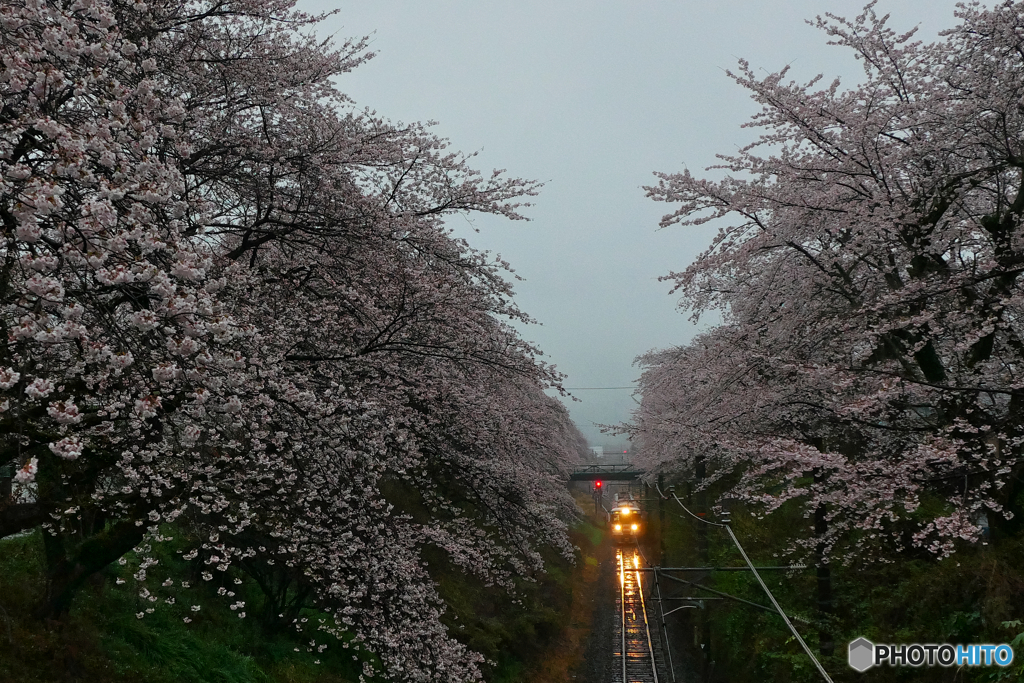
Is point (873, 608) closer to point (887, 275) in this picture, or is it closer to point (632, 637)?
point (887, 275)

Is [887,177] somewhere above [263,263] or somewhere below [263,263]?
above

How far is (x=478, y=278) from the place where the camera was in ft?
33.0

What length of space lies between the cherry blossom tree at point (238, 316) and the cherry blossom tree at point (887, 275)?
4279 mm

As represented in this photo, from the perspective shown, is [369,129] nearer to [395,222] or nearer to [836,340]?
[395,222]

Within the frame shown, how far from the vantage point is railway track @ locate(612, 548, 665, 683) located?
19359 mm

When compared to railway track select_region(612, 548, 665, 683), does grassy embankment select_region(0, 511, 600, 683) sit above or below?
above

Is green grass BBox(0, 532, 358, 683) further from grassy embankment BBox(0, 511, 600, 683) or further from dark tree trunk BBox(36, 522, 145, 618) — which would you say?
dark tree trunk BBox(36, 522, 145, 618)

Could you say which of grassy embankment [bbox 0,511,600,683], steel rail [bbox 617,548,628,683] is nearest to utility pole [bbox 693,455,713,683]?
steel rail [bbox 617,548,628,683]

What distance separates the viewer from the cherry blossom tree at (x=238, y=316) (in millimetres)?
4398

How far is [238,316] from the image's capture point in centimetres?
679

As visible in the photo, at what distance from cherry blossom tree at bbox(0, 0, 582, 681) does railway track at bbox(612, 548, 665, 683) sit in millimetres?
11547

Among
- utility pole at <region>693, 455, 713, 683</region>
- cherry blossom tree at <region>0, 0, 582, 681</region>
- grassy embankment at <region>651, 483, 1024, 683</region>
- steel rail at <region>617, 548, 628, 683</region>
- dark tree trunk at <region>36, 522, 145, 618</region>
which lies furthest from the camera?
steel rail at <region>617, 548, 628, 683</region>

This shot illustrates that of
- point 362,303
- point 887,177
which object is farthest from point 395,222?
point 887,177

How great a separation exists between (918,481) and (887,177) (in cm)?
479
